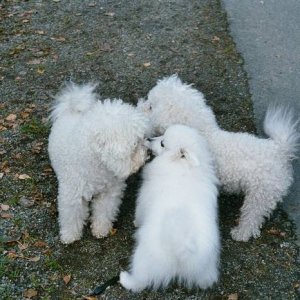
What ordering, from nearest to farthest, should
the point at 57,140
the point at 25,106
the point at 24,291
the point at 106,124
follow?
the point at 106,124, the point at 24,291, the point at 57,140, the point at 25,106

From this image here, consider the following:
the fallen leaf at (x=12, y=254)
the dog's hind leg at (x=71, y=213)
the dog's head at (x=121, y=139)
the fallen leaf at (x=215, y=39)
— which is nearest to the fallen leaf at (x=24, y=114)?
the dog's hind leg at (x=71, y=213)

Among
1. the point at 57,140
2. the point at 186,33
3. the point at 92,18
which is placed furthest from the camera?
the point at 92,18

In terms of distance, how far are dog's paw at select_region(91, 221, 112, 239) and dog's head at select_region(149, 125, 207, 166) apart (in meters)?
0.84

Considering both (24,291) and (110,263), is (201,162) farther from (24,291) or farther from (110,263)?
(24,291)

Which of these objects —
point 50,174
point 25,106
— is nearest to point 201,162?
point 50,174

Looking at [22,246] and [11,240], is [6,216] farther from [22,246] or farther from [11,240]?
[22,246]

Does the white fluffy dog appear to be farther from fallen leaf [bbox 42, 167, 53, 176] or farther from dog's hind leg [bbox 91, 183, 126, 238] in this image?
fallen leaf [bbox 42, 167, 53, 176]

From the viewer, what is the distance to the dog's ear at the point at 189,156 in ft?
11.9

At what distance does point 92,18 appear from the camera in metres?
8.31

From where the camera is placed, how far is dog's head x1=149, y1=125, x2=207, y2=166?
145 inches

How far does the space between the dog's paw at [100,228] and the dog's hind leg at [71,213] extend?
0.11 m

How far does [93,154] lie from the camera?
3791 mm

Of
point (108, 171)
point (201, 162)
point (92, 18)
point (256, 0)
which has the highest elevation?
point (201, 162)

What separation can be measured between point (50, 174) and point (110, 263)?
1.36 metres
